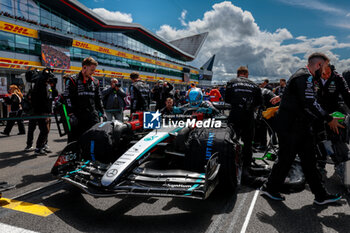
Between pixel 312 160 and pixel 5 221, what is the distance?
329 centimetres

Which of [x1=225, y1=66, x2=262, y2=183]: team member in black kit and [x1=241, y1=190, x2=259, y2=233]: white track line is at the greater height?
[x1=225, y1=66, x2=262, y2=183]: team member in black kit

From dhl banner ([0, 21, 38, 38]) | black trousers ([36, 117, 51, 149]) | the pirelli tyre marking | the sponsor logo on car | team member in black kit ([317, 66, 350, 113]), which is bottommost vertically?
black trousers ([36, 117, 51, 149])

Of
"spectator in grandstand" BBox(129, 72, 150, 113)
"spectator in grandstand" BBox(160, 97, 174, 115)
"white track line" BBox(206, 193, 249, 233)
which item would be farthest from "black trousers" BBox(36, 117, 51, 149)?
"white track line" BBox(206, 193, 249, 233)

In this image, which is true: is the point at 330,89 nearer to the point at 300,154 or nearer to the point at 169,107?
the point at 300,154

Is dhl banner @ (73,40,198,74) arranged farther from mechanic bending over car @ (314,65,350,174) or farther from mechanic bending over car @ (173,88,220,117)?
mechanic bending over car @ (314,65,350,174)

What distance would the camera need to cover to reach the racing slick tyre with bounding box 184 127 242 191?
2779 mm

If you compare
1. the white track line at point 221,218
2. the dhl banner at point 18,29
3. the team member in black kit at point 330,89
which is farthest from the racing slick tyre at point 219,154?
the dhl banner at point 18,29

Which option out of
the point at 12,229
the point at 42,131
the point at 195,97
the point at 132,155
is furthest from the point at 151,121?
the point at 42,131

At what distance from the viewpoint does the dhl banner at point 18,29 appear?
20705 millimetres

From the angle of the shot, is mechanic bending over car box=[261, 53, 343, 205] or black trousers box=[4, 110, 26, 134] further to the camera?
black trousers box=[4, 110, 26, 134]

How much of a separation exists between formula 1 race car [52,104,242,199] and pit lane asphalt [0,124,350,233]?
0.30 m

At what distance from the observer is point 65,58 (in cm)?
2722

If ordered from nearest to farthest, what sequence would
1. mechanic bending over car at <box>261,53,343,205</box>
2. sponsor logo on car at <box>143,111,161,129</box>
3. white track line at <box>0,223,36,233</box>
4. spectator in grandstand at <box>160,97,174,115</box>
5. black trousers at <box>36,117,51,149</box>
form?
white track line at <box>0,223,36,233</box> → mechanic bending over car at <box>261,53,343,205</box> → sponsor logo on car at <box>143,111,161,129</box> → spectator in grandstand at <box>160,97,174,115</box> → black trousers at <box>36,117,51,149</box>

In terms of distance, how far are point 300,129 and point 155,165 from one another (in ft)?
7.18
